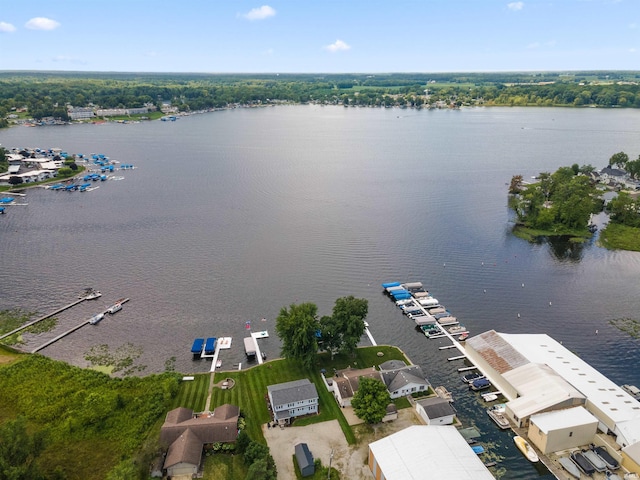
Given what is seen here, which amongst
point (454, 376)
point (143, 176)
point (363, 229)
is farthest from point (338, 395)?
point (143, 176)

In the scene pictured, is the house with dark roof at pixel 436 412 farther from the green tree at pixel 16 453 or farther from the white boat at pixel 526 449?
the green tree at pixel 16 453

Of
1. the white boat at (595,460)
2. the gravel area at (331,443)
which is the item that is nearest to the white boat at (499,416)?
the white boat at (595,460)

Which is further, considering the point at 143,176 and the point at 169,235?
the point at 143,176

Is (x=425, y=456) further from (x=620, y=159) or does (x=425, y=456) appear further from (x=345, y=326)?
(x=620, y=159)

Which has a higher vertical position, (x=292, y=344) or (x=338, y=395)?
(x=292, y=344)

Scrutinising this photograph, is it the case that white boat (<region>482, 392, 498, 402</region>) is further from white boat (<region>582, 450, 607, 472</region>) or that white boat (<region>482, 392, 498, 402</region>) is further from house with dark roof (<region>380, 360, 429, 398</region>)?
white boat (<region>582, 450, 607, 472</region>)

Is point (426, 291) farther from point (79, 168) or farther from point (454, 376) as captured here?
point (79, 168)

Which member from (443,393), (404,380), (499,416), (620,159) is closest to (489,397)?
(499,416)

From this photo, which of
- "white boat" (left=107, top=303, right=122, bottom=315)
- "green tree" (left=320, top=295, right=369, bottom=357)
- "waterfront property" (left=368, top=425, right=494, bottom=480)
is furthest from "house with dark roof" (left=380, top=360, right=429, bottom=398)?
"white boat" (left=107, top=303, right=122, bottom=315)
